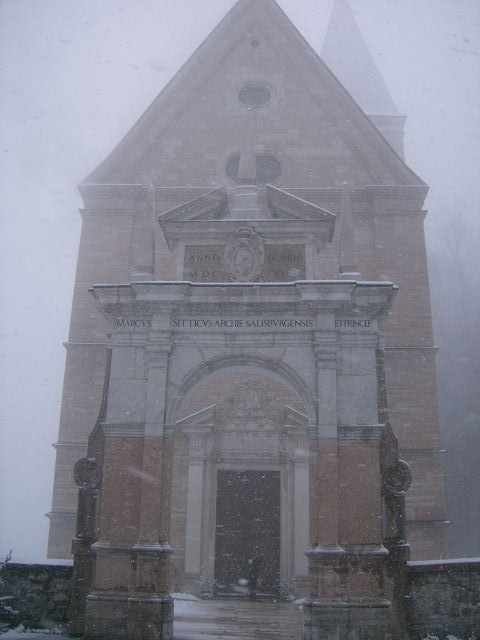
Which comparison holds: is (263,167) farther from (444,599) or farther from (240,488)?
(444,599)

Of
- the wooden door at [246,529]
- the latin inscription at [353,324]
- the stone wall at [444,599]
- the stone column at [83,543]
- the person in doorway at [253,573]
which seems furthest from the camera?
the wooden door at [246,529]

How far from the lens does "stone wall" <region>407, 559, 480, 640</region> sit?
8.83m

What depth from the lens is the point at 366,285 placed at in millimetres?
9766

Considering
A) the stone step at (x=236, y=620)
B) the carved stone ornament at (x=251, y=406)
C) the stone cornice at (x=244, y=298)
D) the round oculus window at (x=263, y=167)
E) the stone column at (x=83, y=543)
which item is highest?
the round oculus window at (x=263, y=167)

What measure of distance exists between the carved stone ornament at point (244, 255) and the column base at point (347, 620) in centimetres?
470

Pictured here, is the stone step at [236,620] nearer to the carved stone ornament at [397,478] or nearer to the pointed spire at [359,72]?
the carved stone ornament at [397,478]

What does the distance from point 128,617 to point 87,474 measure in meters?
2.01

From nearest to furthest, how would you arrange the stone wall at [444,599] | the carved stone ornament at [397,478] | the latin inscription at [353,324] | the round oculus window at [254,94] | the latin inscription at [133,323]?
1. the stone wall at [444,599]
2. the carved stone ornament at [397,478]
3. the latin inscription at [353,324]
4. the latin inscription at [133,323]
5. the round oculus window at [254,94]

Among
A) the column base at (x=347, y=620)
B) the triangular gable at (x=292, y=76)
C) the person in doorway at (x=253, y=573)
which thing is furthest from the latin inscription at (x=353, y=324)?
the triangular gable at (x=292, y=76)

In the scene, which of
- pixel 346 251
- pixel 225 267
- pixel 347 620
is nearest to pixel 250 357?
pixel 225 267

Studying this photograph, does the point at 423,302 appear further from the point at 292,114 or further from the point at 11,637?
the point at 11,637

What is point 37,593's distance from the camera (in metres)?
9.29

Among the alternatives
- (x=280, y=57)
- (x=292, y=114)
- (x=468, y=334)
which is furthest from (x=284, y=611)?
(x=468, y=334)

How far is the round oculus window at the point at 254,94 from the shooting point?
59.0 feet
